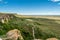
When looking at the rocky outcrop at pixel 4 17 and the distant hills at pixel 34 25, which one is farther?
the rocky outcrop at pixel 4 17

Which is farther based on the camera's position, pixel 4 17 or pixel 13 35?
pixel 4 17

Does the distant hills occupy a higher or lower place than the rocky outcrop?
lower

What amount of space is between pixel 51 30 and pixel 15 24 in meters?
0.71

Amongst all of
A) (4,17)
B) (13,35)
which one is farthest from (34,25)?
(4,17)

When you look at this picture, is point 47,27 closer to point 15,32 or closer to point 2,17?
point 15,32

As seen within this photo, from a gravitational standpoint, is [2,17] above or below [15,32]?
above

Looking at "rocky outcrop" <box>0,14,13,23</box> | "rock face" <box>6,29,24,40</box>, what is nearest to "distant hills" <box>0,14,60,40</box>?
"rocky outcrop" <box>0,14,13,23</box>

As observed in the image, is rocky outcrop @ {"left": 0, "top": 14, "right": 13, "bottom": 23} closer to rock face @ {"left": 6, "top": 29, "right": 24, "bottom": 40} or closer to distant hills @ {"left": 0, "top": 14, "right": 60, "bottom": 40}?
distant hills @ {"left": 0, "top": 14, "right": 60, "bottom": 40}

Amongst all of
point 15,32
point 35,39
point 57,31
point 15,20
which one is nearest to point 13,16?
point 15,20

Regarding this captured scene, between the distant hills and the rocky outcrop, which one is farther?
the rocky outcrop

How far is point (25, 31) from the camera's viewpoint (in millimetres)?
4148

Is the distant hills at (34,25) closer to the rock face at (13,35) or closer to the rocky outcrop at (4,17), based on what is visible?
the rocky outcrop at (4,17)

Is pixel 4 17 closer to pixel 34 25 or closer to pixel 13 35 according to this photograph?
pixel 13 35

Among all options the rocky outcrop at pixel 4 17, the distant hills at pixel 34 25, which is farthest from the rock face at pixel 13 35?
the rocky outcrop at pixel 4 17
